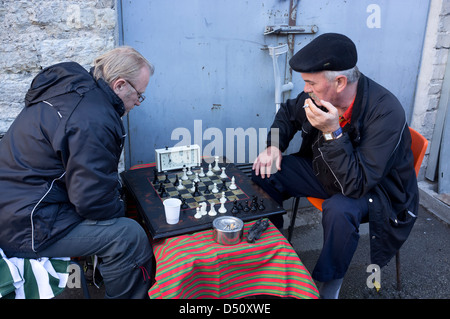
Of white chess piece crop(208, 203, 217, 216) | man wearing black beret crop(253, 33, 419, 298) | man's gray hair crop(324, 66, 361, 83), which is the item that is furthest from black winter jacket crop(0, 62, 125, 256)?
man's gray hair crop(324, 66, 361, 83)

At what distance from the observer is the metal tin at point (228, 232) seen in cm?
→ 200

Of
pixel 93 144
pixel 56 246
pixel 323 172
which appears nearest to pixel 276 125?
pixel 323 172

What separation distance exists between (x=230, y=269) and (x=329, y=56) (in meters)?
1.46

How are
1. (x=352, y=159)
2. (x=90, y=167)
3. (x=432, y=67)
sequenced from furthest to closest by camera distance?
1. (x=432, y=67)
2. (x=352, y=159)
3. (x=90, y=167)

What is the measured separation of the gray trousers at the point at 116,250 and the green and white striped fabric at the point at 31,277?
0.08 meters

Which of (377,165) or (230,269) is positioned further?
(377,165)

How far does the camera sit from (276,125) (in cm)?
314

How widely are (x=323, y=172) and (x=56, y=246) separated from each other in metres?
1.76

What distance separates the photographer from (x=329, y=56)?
7.55ft

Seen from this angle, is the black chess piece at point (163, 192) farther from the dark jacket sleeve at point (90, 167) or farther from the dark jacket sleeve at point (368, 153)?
the dark jacket sleeve at point (368, 153)

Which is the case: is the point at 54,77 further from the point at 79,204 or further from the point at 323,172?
the point at 323,172

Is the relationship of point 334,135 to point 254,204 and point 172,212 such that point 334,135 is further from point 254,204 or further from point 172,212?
point 172,212

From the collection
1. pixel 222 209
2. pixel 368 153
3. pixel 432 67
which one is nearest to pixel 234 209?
pixel 222 209

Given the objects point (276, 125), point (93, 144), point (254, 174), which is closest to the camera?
point (93, 144)
